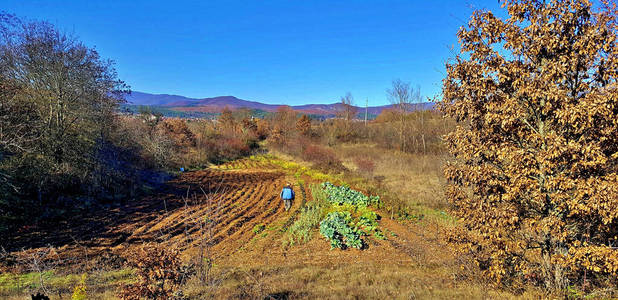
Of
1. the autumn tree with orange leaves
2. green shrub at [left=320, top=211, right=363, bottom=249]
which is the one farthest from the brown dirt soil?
the autumn tree with orange leaves

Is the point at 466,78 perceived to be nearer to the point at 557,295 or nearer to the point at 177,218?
the point at 557,295

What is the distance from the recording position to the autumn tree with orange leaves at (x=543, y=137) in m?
4.18

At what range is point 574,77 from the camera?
473 cm

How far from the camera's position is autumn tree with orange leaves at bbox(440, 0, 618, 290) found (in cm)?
418

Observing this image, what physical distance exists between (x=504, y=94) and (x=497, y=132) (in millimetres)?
686

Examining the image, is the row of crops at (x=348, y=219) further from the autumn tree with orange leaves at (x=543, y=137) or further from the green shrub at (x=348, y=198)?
the autumn tree with orange leaves at (x=543, y=137)

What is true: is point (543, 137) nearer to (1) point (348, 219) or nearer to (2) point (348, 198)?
(1) point (348, 219)

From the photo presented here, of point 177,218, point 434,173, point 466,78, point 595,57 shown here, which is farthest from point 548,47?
point 434,173

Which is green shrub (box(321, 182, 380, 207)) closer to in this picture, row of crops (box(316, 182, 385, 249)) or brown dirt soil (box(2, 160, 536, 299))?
row of crops (box(316, 182, 385, 249))

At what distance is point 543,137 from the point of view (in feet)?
15.5

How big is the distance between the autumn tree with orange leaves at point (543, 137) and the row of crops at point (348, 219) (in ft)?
16.8

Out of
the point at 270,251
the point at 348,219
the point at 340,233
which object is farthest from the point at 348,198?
the point at 270,251

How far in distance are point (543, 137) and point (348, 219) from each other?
8.95 m

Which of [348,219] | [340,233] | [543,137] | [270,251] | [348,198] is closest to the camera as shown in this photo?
[543,137]
